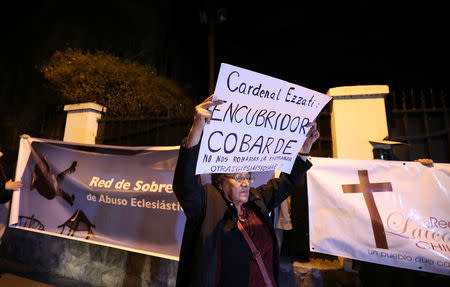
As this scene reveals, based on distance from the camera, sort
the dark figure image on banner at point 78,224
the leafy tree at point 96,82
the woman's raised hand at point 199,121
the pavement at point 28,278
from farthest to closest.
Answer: the leafy tree at point 96,82 < the pavement at point 28,278 < the dark figure image on banner at point 78,224 < the woman's raised hand at point 199,121

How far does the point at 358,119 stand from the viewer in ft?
11.5

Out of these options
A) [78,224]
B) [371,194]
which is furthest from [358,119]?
[78,224]

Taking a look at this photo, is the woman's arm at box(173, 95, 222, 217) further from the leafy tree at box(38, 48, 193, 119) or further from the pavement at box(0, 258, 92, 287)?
the leafy tree at box(38, 48, 193, 119)

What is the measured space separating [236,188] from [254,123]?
0.55 metres

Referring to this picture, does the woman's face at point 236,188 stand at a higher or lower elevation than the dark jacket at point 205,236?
higher

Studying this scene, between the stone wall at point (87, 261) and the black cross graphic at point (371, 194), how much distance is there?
2.71m

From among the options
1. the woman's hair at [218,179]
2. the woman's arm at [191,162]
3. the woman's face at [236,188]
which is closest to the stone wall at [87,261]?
the woman's hair at [218,179]

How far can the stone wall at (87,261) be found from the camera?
3.63 meters

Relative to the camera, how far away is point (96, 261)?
4031 millimetres

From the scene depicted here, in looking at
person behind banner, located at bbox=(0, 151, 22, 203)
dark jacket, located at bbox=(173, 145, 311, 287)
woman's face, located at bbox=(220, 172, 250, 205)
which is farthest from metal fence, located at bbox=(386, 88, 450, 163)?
person behind banner, located at bbox=(0, 151, 22, 203)

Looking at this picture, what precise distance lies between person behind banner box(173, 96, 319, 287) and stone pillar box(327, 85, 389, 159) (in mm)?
2133

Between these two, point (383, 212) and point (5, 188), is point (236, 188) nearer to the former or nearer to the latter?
point (383, 212)

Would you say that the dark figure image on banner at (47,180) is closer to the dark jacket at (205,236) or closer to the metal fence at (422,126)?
the dark jacket at (205,236)

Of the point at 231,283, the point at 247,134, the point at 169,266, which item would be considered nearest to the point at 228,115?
the point at 247,134
